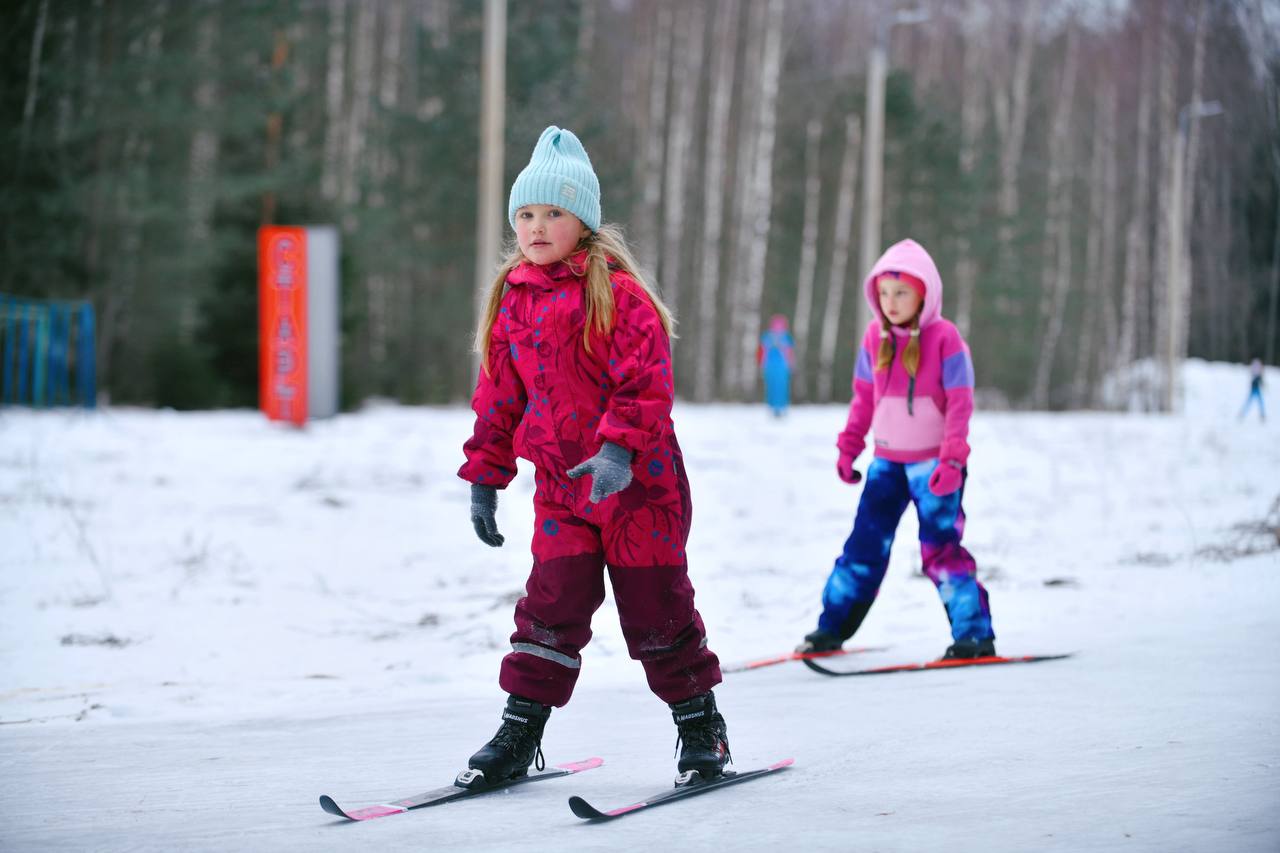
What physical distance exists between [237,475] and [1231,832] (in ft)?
31.6

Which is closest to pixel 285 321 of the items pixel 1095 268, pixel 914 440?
pixel 914 440

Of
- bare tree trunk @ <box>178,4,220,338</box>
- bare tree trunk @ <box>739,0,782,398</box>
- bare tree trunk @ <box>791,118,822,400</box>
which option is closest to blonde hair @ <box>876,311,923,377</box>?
bare tree trunk @ <box>178,4,220,338</box>

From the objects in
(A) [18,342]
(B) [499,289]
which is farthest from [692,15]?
(B) [499,289]

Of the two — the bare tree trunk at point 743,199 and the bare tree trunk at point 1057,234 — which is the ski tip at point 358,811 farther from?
the bare tree trunk at point 1057,234

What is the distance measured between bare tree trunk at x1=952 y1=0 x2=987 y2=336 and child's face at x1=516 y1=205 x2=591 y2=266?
2897 cm

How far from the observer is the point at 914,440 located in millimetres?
4477

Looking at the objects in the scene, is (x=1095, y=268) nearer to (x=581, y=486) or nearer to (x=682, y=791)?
(x=581, y=486)

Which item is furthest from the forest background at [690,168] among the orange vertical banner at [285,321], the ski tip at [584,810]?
the ski tip at [584,810]

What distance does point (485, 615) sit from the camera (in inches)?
235

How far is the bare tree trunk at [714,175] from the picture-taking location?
30094mm

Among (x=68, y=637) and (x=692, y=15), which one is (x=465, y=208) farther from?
(x=68, y=637)

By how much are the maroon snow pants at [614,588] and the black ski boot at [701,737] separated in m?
0.03

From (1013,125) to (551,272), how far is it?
33.4 meters

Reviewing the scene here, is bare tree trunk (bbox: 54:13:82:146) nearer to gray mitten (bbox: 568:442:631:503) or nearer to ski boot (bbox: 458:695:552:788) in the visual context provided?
ski boot (bbox: 458:695:552:788)
